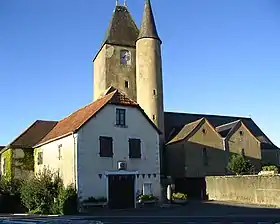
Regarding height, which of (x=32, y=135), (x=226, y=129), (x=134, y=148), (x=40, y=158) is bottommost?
(x=40, y=158)

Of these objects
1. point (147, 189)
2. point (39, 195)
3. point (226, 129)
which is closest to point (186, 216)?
point (147, 189)

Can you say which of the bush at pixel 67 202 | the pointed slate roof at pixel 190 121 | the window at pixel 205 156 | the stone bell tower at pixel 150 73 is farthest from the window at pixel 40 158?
the window at pixel 205 156

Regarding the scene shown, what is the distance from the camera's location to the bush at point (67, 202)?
28312 millimetres

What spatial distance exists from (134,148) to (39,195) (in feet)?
26.0

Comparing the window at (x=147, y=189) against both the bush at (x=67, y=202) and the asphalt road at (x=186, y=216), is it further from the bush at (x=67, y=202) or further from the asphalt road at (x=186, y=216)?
the bush at (x=67, y=202)

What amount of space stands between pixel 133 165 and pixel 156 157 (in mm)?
2350

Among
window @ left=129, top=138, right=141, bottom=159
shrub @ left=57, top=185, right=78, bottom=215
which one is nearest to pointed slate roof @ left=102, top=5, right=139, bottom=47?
window @ left=129, top=138, right=141, bottom=159

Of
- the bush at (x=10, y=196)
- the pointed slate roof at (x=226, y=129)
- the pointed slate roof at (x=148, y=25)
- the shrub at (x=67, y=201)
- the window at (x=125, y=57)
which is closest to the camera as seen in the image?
the shrub at (x=67, y=201)

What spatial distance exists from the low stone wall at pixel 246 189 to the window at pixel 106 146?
11.2 metres

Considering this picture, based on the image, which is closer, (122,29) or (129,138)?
(129,138)

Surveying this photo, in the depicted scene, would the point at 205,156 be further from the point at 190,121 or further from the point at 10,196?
the point at 10,196

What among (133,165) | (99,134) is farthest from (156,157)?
(99,134)

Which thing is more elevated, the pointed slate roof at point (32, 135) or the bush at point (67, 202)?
the pointed slate roof at point (32, 135)

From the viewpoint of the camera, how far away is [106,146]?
102ft
